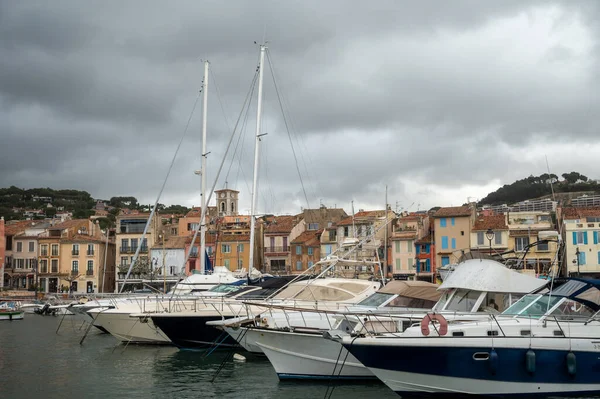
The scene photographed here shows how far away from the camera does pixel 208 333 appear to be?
29609mm

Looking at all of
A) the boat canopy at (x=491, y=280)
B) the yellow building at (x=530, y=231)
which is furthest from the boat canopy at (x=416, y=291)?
the yellow building at (x=530, y=231)

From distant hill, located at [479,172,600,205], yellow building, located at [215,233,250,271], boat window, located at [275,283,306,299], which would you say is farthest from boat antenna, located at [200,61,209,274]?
distant hill, located at [479,172,600,205]

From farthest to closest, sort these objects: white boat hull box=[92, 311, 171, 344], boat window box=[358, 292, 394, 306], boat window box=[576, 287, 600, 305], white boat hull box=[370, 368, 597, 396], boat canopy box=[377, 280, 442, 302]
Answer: white boat hull box=[92, 311, 171, 344] < boat window box=[358, 292, 394, 306] < boat canopy box=[377, 280, 442, 302] < boat window box=[576, 287, 600, 305] < white boat hull box=[370, 368, 597, 396]

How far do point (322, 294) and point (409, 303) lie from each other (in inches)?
166

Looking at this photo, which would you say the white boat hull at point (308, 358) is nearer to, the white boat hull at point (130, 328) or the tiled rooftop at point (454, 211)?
the white boat hull at point (130, 328)

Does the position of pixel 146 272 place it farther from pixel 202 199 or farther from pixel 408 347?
pixel 408 347

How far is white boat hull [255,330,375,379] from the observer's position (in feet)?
70.8

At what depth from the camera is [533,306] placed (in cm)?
1947

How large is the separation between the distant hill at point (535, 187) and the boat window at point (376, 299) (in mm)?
118581

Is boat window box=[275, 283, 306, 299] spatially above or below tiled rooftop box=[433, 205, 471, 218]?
below

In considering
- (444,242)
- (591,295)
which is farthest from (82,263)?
(591,295)

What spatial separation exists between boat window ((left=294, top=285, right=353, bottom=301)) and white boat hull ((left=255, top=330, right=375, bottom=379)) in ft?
18.1

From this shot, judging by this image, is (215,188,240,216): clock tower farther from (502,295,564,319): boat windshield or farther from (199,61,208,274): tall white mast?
(502,295,564,319): boat windshield

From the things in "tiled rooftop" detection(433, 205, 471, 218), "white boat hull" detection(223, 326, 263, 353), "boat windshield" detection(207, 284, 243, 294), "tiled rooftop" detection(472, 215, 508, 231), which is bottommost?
"white boat hull" detection(223, 326, 263, 353)
